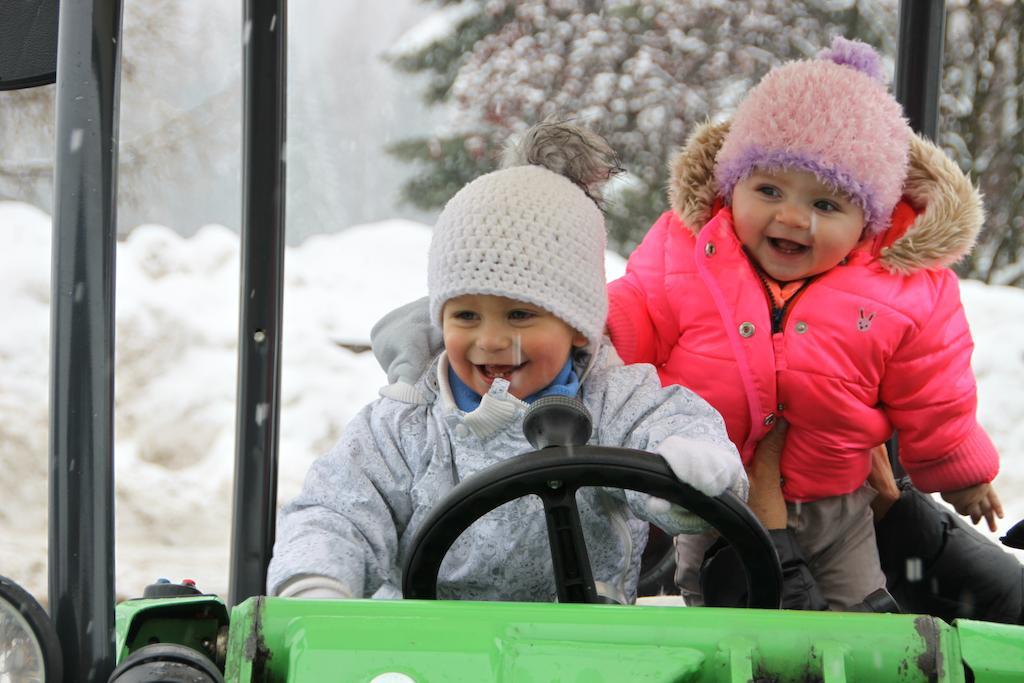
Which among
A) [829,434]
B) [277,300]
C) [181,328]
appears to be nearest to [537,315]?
[277,300]

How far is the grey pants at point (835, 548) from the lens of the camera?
2334mm

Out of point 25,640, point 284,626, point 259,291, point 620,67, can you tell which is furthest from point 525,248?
point 620,67

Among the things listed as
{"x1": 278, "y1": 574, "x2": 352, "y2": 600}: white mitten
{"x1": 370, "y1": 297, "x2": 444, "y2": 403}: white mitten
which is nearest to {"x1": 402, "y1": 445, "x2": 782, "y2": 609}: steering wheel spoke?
{"x1": 278, "y1": 574, "x2": 352, "y2": 600}: white mitten

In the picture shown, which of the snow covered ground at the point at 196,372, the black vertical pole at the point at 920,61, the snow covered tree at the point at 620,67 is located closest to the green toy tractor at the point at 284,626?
the black vertical pole at the point at 920,61

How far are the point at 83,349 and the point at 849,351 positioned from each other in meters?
1.37

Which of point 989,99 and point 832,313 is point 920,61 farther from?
point 989,99

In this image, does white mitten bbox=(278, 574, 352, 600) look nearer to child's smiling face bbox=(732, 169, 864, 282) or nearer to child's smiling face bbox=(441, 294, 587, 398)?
child's smiling face bbox=(441, 294, 587, 398)

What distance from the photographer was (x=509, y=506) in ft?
6.70

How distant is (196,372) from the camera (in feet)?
25.0

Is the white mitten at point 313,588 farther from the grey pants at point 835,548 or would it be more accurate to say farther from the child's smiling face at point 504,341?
the grey pants at point 835,548

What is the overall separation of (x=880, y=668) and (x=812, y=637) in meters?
0.08

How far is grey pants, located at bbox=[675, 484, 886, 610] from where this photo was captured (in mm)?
2334

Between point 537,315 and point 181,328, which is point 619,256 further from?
point 537,315

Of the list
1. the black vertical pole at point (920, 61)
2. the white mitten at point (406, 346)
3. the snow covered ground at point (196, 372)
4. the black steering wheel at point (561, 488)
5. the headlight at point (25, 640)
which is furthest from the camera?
the snow covered ground at point (196, 372)
